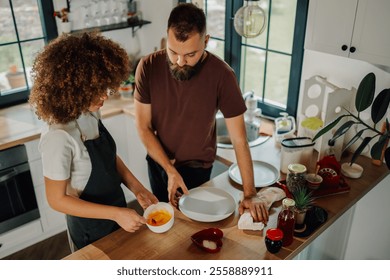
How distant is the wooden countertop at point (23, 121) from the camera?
7.48 feet

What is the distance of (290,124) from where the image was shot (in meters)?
2.27

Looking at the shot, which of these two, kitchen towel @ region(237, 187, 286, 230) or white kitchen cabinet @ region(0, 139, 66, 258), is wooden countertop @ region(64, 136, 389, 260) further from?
white kitchen cabinet @ region(0, 139, 66, 258)

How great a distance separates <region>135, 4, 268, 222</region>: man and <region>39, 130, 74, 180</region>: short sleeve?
511 millimetres

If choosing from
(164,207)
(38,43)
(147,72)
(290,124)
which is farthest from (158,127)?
(38,43)

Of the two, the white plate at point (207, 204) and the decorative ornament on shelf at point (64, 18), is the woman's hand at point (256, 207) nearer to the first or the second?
the white plate at point (207, 204)

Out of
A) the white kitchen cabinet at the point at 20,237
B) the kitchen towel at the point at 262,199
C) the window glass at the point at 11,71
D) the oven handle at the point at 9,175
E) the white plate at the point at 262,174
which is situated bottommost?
the white kitchen cabinet at the point at 20,237

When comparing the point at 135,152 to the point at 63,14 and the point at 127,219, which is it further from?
the point at 127,219

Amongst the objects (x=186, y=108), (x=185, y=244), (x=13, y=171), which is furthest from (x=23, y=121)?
(x=185, y=244)

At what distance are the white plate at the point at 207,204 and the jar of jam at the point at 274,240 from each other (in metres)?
0.22

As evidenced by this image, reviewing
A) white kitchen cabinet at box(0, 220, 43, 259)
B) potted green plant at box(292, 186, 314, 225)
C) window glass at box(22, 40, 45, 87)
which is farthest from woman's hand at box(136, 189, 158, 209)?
window glass at box(22, 40, 45, 87)

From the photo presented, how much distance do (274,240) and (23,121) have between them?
1.87 metres

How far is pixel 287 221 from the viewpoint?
1.39 m

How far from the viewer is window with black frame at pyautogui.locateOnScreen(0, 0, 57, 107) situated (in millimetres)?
2625

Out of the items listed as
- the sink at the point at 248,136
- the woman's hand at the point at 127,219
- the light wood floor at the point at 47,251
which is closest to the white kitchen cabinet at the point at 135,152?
the sink at the point at 248,136
